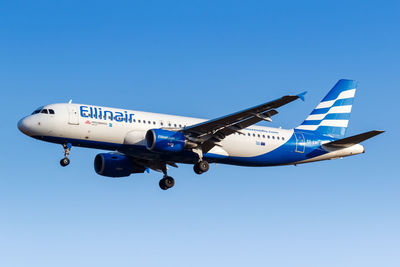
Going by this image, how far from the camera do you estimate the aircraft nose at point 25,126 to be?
37.6 metres

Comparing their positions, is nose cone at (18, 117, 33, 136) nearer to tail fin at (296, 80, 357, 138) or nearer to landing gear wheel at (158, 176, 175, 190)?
landing gear wheel at (158, 176, 175, 190)

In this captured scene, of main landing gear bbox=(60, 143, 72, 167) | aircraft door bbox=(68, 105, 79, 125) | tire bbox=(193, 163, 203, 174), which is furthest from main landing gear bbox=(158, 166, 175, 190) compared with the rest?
aircraft door bbox=(68, 105, 79, 125)

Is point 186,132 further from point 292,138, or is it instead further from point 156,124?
point 292,138

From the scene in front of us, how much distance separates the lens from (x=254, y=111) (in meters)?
36.2

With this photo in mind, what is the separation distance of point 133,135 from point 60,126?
4288mm

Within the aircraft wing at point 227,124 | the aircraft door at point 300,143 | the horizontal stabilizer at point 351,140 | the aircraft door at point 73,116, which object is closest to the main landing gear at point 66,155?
the aircraft door at point 73,116

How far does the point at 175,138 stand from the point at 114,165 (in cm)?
661

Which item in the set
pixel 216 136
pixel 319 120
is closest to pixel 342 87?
pixel 319 120

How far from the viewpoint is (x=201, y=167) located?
39781mm

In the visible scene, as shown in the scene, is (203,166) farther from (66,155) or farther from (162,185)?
(66,155)

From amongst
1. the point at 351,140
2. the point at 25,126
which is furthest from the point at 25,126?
the point at 351,140

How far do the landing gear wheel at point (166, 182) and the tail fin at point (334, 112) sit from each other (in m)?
10.2

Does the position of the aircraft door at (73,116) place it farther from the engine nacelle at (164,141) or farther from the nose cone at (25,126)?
the engine nacelle at (164,141)

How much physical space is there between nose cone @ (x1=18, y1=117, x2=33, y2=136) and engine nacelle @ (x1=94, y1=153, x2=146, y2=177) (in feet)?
21.8
